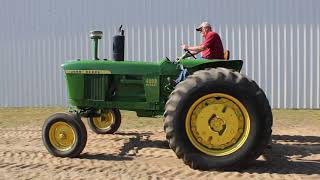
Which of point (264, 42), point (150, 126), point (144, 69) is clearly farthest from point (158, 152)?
point (264, 42)

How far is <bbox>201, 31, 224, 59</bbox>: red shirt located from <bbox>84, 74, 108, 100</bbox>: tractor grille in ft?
4.59

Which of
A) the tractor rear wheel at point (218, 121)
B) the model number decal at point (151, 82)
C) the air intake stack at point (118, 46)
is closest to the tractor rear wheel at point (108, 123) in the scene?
the air intake stack at point (118, 46)

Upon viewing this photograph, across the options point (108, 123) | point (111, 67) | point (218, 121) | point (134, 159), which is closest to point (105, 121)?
point (108, 123)

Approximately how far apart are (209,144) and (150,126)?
12.4 ft

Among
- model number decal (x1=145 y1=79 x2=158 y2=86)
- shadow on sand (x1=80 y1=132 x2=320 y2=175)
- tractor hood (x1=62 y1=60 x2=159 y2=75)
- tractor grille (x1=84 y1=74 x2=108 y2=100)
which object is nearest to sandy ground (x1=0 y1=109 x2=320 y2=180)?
shadow on sand (x1=80 y1=132 x2=320 y2=175)

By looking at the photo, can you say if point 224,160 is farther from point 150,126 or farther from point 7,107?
point 7,107

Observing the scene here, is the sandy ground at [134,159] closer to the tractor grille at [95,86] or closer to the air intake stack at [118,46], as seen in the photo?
the tractor grille at [95,86]

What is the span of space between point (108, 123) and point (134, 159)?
6.95 feet

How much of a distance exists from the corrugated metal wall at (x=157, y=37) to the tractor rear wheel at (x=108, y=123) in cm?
480

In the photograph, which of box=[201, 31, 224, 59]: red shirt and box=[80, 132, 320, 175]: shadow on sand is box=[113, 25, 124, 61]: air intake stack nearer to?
box=[201, 31, 224, 59]: red shirt

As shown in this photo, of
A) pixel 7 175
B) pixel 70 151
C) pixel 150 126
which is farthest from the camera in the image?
pixel 150 126

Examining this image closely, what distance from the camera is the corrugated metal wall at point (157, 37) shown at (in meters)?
12.5

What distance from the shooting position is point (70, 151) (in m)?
6.37

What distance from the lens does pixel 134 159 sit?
20.9 ft
